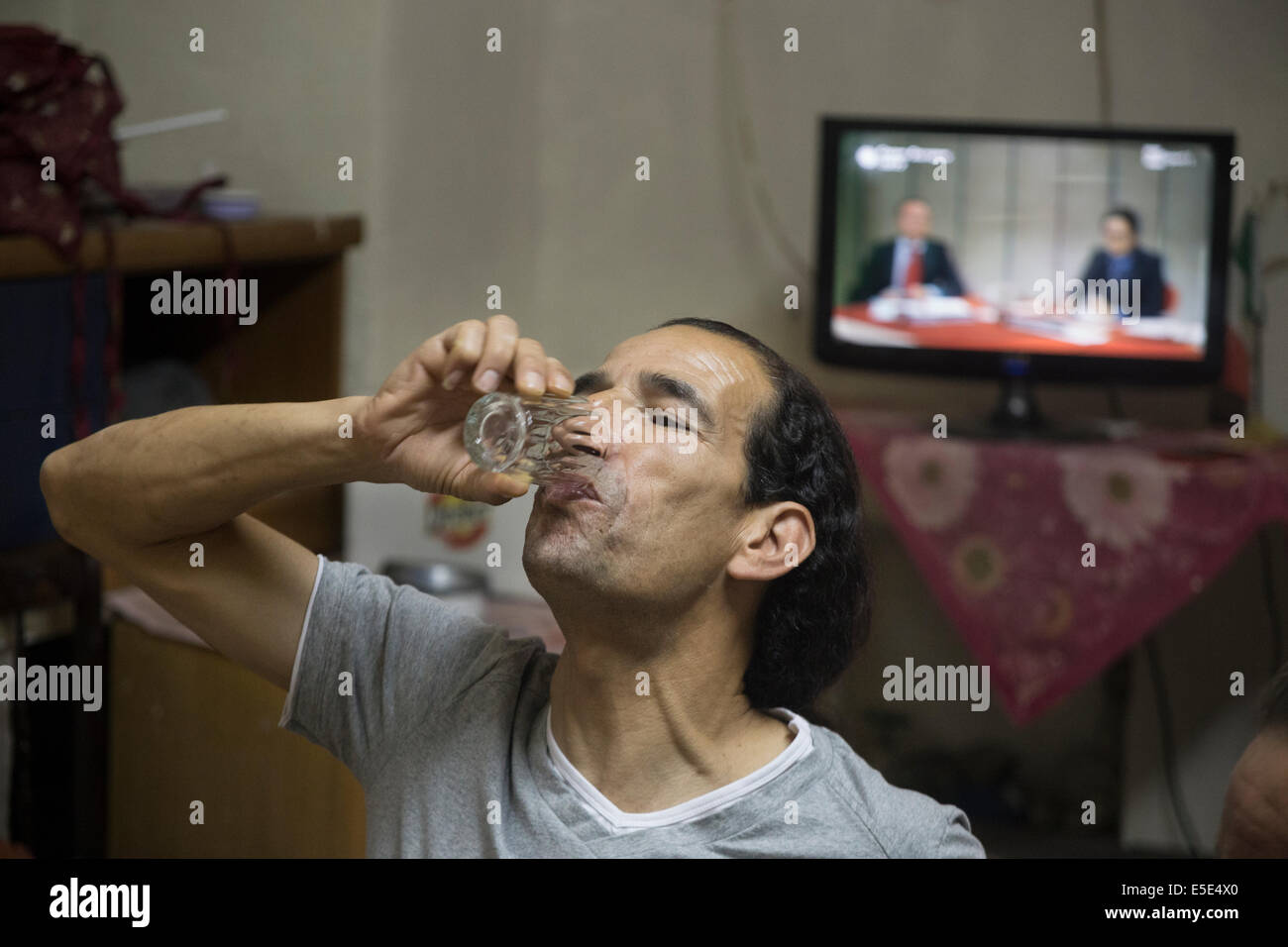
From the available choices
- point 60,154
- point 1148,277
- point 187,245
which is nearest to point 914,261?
point 1148,277

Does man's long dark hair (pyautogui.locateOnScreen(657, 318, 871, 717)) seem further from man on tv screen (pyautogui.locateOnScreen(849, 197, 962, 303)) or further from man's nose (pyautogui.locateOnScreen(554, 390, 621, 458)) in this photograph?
man on tv screen (pyautogui.locateOnScreen(849, 197, 962, 303))

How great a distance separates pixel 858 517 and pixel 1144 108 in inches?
61.2

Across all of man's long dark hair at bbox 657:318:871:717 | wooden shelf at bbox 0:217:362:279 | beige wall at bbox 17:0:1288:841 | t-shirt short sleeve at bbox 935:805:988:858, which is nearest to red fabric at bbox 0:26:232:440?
wooden shelf at bbox 0:217:362:279

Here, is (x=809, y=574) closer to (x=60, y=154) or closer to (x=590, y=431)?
(x=590, y=431)

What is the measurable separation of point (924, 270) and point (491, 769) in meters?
1.43

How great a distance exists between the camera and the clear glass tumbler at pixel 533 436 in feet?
2.56

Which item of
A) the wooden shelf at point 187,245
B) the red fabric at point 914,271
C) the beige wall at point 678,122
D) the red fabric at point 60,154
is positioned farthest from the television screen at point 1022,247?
the red fabric at point 60,154

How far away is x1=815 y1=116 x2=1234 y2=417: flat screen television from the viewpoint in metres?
2.03

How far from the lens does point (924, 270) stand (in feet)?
6.91

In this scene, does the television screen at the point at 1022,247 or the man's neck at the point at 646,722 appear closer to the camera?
the man's neck at the point at 646,722

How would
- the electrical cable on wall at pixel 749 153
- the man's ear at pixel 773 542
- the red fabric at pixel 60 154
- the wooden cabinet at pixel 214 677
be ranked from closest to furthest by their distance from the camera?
the man's ear at pixel 773 542
the wooden cabinet at pixel 214 677
the red fabric at pixel 60 154
the electrical cable on wall at pixel 749 153

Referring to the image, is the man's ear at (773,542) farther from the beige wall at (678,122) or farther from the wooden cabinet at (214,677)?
the beige wall at (678,122)

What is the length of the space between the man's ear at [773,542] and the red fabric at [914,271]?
1.28 m

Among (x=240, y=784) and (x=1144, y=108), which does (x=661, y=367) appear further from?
(x=1144, y=108)
